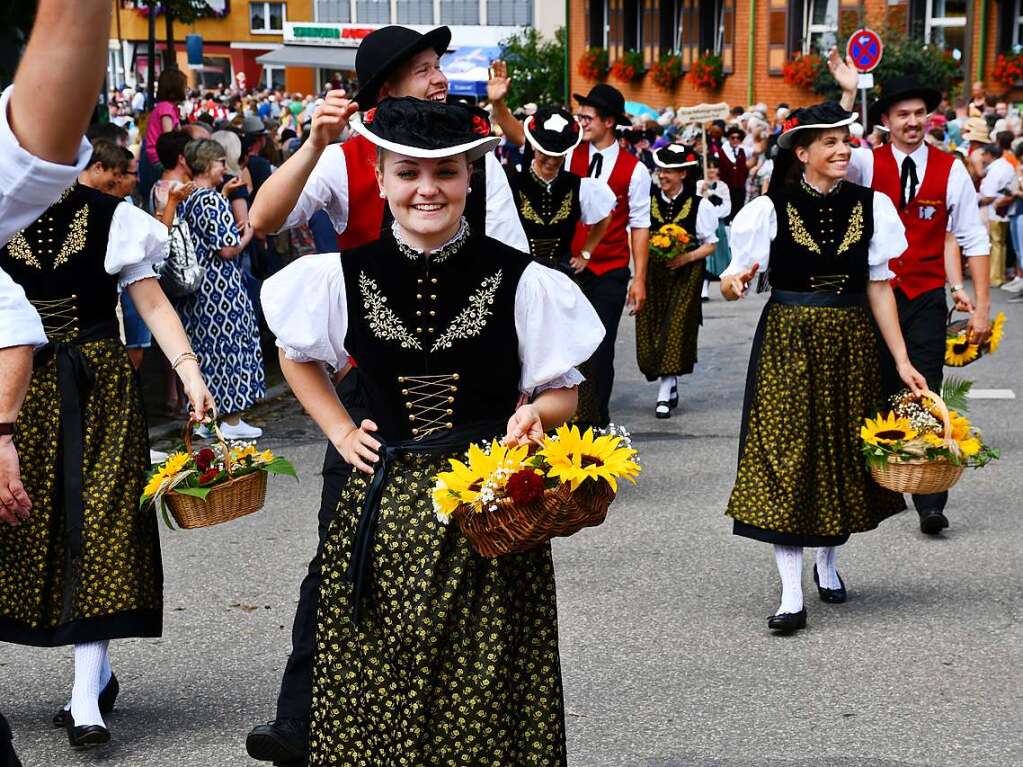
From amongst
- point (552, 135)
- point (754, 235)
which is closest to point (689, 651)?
point (754, 235)

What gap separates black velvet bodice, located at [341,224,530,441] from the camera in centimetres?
353

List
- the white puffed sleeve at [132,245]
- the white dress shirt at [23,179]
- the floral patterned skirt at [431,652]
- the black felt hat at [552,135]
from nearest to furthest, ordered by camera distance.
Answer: the white dress shirt at [23,179] → the floral patterned skirt at [431,652] → the white puffed sleeve at [132,245] → the black felt hat at [552,135]

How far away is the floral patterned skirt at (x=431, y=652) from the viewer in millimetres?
3406

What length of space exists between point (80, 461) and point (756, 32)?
31.3m

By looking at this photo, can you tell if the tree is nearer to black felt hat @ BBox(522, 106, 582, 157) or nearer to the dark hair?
the dark hair

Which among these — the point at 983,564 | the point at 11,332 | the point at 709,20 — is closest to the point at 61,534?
the point at 11,332

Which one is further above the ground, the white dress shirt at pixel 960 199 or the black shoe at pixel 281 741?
the white dress shirt at pixel 960 199

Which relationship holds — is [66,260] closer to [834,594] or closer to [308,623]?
[308,623]

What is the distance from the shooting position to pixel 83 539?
4.70m

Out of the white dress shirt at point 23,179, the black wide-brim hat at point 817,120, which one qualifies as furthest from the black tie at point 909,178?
the white dress shirt at point 23,179

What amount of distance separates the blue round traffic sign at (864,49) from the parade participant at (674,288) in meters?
7.78

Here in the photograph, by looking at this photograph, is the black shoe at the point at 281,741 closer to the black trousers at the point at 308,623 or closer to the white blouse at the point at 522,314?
the black trousers at the point at 308,623

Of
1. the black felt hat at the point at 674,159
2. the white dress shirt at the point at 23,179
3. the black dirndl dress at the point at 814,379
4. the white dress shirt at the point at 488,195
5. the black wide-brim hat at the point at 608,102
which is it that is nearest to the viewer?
the white dress shirt at the point at 23,179

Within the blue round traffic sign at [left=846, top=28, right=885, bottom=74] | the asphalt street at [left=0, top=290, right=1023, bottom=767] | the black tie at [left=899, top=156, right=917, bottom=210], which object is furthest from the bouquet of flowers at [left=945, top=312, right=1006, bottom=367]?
the blue round traffic sign at [left=846, top=28, right=885, bottom=74]
